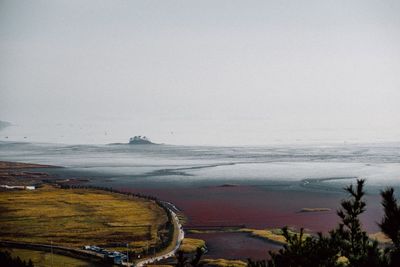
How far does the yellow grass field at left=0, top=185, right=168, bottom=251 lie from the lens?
5231 cm

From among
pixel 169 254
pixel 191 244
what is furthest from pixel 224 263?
pixel 191 244

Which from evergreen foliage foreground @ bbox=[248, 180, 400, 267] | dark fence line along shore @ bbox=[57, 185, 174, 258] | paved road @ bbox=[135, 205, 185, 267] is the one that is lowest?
paved road @ bbox=[135, 205, 185, 267]

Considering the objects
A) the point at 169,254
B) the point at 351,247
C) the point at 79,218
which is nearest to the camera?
the point at 351,247

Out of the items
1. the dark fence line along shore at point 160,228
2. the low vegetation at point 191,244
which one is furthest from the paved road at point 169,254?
the dark fence line along shore at point 160,228

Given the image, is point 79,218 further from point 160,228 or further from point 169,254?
point 169,254

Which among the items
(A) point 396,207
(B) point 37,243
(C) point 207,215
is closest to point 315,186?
(C) point 207,215

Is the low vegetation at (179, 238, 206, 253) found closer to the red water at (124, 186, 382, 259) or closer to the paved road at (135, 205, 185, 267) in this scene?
the paved road at (135, 205, 185, 267)

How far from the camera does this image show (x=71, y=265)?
140 ft

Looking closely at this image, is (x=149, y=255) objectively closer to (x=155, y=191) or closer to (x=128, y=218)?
(x=128, y=218)

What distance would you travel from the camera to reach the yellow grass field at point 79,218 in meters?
52.3

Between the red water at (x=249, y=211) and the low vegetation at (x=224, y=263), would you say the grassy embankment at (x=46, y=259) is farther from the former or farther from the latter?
the red water at (x=249, y=211)

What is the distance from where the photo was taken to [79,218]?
6431 cm

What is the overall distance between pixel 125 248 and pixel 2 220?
81.1 feet

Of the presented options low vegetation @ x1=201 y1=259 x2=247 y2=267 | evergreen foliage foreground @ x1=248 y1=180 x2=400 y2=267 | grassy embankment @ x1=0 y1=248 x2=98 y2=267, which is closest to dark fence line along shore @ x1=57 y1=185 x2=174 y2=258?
grassy embankment @ x1=0 y1=248 x2=98 y2=267
